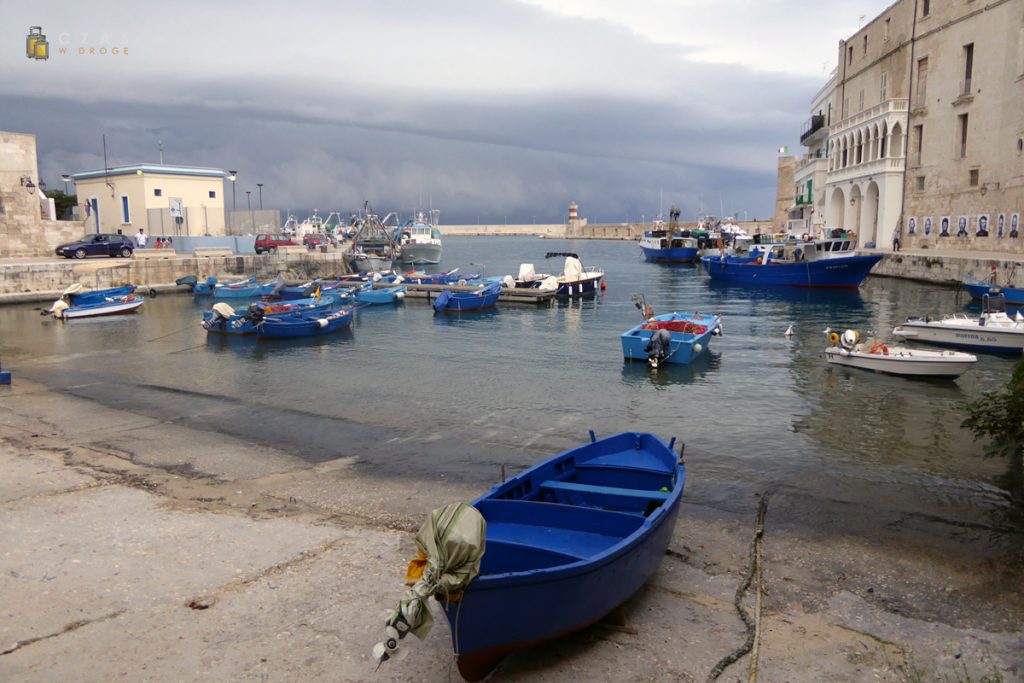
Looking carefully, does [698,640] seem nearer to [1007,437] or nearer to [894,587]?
[894,587]

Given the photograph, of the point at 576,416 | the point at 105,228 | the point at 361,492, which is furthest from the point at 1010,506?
the point at 105,228

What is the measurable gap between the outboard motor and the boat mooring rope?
1158 centimetres

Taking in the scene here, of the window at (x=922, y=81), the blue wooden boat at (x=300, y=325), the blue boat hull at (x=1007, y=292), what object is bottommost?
the blue wooden boat at (x=300, y=325)

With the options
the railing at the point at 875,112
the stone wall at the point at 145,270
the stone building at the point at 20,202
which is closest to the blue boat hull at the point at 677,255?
the railing at the point at 875,112

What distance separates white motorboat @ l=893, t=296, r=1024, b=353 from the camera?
21.2 metres

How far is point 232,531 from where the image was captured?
334 inches

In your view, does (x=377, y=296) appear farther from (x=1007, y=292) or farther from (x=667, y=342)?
(x=1007, y=292)

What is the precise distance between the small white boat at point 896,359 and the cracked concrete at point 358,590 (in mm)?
9897

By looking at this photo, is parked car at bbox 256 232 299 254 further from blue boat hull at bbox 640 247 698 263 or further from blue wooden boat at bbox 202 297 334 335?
blue boat hull at bbox 640 247 698 263

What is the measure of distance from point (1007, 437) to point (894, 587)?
10.8ft

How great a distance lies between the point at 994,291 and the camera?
2912 cm

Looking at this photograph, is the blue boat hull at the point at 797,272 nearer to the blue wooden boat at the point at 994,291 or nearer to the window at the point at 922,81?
the blue wooden boat at the point at 994,291

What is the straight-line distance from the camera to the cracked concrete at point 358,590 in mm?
5879

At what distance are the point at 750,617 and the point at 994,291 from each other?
28366mm
